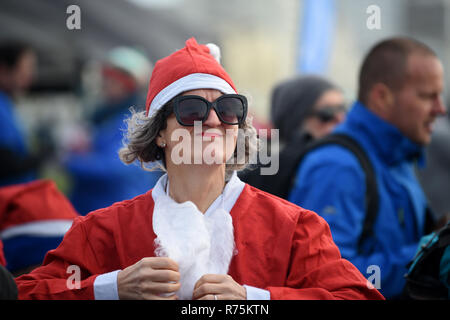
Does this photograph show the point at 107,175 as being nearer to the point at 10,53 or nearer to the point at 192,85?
the point at 10,53

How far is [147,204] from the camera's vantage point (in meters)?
1.75

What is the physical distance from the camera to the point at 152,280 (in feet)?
4.89

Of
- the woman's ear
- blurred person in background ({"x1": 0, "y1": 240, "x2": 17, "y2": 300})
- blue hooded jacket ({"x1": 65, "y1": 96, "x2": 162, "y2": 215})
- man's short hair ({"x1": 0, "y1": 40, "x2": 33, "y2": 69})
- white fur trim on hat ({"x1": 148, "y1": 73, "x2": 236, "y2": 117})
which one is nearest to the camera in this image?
blurred person in background ({"x1": 0, "y1": 240, "x2": 17, "y2": 300})

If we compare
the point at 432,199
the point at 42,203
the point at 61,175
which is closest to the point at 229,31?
the point at 61,175

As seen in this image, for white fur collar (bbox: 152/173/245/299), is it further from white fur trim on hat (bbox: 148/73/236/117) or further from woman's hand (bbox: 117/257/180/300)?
white fur trim on hat (bbox: 148/73/236/117)

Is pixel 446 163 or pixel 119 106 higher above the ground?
pixel 119 106

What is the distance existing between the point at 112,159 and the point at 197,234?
3.34 metres

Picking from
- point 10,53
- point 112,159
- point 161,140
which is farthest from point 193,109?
point 10,53

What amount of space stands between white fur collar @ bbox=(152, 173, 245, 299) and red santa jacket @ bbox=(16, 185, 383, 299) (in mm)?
32

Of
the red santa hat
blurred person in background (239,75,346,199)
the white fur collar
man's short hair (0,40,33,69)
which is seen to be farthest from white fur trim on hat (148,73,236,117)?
man's short hair (0,40,33,69)

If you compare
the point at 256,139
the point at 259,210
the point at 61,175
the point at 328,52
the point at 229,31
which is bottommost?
the point at 61,175

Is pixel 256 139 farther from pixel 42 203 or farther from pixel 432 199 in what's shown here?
pixel 432 199

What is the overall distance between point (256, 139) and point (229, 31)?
11729 millimetres

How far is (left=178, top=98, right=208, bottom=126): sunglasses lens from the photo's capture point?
5.37 feet
